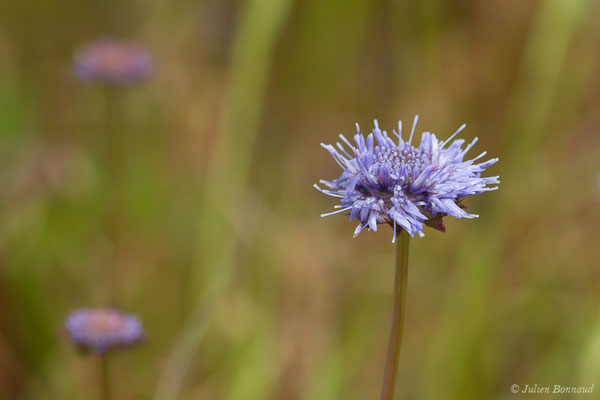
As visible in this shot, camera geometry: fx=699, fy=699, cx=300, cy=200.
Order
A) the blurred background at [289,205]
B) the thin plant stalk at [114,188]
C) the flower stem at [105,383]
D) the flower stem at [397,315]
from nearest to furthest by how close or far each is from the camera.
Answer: the flower stem at [397,315]
the flower stem at [105,383]
the blurred background at [289,205]
the thin plant stalk at [114,188]

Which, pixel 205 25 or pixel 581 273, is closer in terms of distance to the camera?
pixel 581 273

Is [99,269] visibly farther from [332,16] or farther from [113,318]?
[332,16]

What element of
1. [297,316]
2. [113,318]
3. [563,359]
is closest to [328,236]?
[297,316]

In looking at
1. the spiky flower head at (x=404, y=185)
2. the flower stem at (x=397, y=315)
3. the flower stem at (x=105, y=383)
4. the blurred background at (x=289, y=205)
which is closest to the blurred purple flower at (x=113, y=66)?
the blurred background at (x=289, y=205)

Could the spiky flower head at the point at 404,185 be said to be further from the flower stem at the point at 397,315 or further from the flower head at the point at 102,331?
the flower head at the point at 102,331

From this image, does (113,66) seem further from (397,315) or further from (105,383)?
(397,315)

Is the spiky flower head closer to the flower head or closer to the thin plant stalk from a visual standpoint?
the flower head
